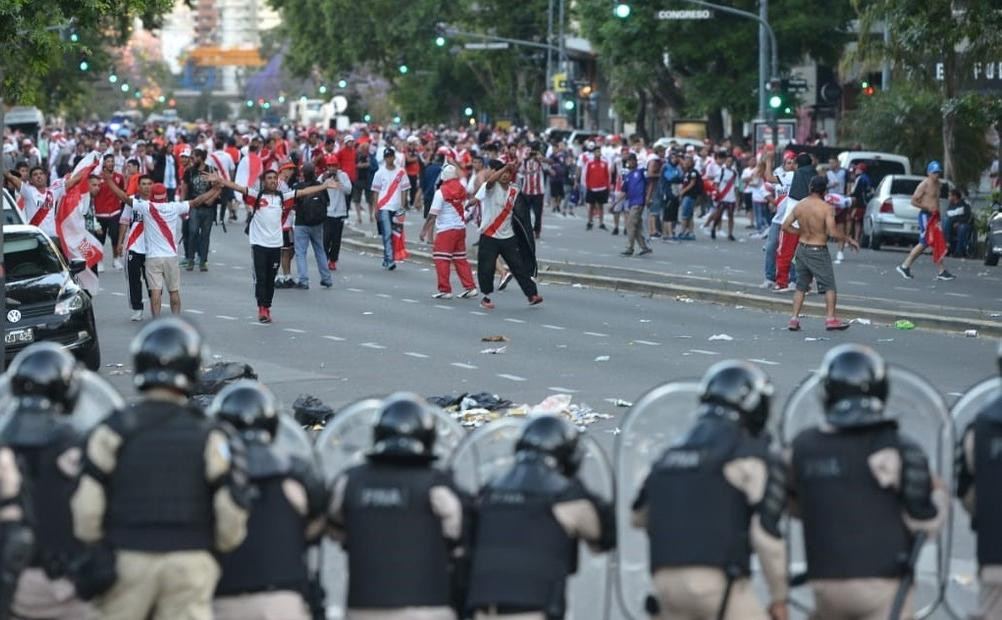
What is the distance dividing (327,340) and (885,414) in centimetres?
1382

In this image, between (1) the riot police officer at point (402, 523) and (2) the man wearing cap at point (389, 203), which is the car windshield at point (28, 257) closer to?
(2) the man wearing cap at point (389, 203)

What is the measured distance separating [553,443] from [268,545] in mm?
950

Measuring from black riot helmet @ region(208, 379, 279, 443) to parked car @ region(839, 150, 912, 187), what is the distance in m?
32.2

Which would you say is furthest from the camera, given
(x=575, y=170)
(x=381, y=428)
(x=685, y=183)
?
(x=575, y=170)

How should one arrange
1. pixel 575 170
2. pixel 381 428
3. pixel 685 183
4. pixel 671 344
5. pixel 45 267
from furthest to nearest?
pixel 575 170, pixel 685 183, pixel 671 344, pixel 45 267, pixel 381 428

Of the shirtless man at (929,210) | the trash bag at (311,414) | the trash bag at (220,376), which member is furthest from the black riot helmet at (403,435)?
the shirtless man at (929,210)

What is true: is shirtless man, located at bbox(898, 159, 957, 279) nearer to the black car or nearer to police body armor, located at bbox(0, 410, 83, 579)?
the black car

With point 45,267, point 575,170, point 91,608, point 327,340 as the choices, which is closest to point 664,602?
point 91,608

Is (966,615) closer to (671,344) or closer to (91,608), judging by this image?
(91,608)

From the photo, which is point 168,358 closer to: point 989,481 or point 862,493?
point 862,493

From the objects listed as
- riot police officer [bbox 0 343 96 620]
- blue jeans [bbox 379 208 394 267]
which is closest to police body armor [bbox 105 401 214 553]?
riot police officer [bbox 0 343 96 620]

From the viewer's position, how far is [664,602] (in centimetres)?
645

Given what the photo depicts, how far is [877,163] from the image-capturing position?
38.6m

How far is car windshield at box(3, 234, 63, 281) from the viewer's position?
58.7 feet
